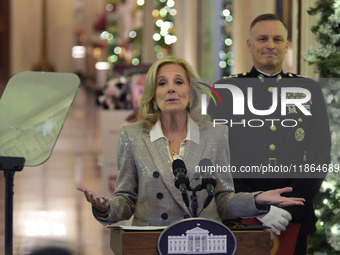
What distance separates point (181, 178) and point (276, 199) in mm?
381

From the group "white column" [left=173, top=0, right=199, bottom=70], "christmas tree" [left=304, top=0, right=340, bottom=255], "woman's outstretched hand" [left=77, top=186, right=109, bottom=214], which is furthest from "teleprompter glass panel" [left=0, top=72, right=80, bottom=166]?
"white column" [left=173, top=0, right=199, bottom=70]

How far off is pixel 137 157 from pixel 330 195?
1.73 m

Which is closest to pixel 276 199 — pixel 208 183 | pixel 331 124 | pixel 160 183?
pixel 208 183

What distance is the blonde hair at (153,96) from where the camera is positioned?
3.63m

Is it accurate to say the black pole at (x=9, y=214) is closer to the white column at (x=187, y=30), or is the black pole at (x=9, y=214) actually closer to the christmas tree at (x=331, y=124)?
the christmas tree at (x=331, y=124)

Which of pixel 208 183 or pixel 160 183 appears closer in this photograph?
pixel 208 183

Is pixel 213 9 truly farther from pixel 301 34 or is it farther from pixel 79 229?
pixel 301 34

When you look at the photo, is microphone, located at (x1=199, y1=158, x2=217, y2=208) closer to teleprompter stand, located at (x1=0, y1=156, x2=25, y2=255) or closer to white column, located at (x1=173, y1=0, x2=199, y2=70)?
teleprompter stand, located at (x1=0, y1=156, x2=25, y2=255)

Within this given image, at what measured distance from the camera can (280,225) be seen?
156 inches

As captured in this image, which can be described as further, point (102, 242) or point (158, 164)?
point (102, 242)

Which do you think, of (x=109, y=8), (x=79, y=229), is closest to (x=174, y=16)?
(x=79, y=229)

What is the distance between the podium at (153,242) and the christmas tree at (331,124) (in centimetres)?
180

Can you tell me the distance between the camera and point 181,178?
3191mm

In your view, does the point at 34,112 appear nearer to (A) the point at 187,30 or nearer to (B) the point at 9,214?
(B) the point at 9,214
